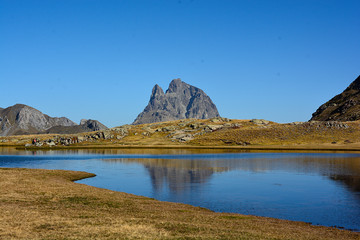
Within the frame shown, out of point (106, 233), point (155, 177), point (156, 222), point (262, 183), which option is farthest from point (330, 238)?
point (155, 177)

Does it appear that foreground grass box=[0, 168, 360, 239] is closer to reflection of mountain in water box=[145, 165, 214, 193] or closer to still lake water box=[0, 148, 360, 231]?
still lake water box=[0, 148, 360, 231]

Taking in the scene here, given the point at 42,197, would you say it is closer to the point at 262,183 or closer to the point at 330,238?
the point at 330,238

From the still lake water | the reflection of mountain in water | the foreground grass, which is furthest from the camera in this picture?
the reflection of mountain in water

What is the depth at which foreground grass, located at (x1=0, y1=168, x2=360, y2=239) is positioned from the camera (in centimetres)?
2305

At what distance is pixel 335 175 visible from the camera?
219 ft

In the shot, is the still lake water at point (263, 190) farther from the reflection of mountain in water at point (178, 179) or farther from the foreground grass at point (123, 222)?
the foreground grass at point (123, 222)

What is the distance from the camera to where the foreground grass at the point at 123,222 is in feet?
75.6

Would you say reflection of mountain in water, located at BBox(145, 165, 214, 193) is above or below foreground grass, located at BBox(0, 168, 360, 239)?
below

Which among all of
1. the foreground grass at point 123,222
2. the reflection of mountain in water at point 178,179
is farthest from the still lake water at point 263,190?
the foreground grass at point 123,222

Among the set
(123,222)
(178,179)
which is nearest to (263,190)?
(178,179)

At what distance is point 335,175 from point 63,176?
5031 cm

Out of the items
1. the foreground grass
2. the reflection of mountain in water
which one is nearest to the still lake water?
the reflection of mountain in water

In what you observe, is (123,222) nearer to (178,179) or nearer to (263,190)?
(263,190)

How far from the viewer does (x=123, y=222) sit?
26.4 meters
